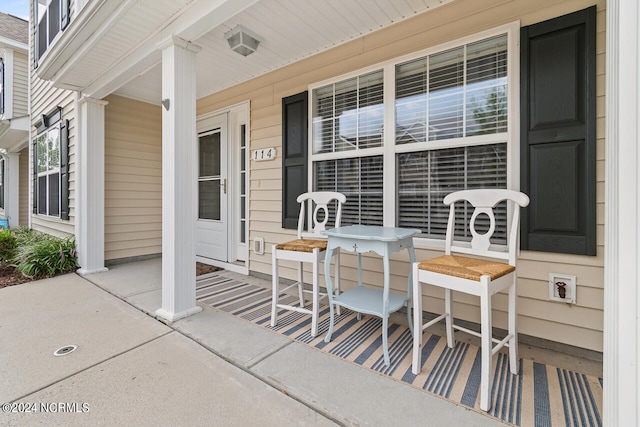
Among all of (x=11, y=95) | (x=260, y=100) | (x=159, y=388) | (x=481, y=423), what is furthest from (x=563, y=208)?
(x=11, y=95)

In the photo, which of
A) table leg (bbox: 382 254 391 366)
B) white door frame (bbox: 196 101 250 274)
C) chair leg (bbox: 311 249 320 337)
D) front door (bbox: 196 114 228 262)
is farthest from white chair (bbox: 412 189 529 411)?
front door (bbox: 196 114 228 262)

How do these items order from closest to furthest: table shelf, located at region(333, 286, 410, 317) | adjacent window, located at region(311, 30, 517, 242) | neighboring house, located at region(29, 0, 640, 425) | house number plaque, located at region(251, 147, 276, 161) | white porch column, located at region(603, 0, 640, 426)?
white porch column, located at region(603, 0, 640, 426) → neighboring house, located at region(29, 0, 640, 425) → table shelf, located at region(333, 286, 410, 317) → adjacent window, located at region(311, 30, 517, 242) → house number plaque, located at region(251, 147, 276, 161)

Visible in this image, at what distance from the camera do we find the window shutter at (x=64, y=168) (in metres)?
4.50

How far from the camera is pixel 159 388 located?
164 centimetres

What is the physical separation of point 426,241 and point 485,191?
2.00ft

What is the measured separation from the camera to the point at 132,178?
4684 mm

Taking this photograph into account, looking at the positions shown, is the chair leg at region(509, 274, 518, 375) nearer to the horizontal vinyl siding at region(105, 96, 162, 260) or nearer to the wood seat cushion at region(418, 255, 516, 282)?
the wood seat cushion at region(418, 255, 516, 282)

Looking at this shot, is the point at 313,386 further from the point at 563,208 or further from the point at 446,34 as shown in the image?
the point at 446,34

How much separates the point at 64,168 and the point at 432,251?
17.9 feet

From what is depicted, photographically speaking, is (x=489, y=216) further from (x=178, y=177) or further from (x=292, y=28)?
(x=178, y=177)

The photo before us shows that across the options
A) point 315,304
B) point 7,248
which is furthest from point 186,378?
point 7,248

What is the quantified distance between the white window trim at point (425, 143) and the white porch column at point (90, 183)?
3053 mm

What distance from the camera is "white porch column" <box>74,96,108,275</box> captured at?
394 centimetres

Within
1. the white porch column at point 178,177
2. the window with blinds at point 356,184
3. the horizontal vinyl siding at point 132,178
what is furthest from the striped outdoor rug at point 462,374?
the horizontal vinyl siding at point 132,178
